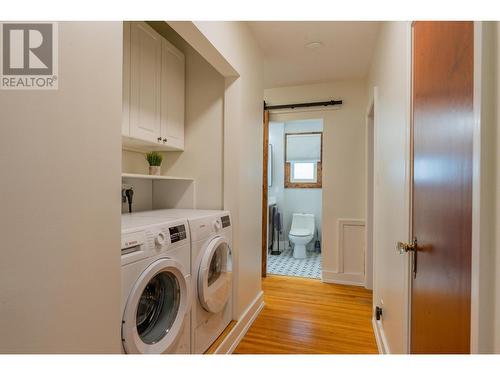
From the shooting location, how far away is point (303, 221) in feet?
16.1

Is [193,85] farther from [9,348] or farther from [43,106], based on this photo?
[9,348]

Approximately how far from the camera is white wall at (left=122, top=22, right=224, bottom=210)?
226cm

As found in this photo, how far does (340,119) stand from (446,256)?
9.56 ft

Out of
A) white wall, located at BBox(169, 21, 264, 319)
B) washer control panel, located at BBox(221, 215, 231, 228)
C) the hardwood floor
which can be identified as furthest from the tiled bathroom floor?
washer control panel, located at BBox(221, 215, 231, 228)

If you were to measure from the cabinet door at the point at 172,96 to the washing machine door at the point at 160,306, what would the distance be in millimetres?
1058

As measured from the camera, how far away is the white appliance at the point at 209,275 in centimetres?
166

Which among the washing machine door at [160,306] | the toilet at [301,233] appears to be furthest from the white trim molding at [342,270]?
the washing machine door at [160,306]

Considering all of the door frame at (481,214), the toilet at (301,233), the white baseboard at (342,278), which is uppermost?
the door frame at (481,214)

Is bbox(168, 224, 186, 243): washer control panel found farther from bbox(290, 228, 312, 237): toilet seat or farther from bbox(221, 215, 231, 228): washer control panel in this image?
bbox(290, 228, 312, 237): toilet seat

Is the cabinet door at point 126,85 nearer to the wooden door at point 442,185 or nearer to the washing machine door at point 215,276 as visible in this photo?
the washing machine door at point 215,276

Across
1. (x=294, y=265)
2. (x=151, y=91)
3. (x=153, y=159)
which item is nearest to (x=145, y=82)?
(x=151, y=91)

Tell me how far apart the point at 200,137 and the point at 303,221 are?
3.11m

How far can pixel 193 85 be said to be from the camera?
236cm

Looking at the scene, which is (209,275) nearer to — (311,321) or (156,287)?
(156,287)
